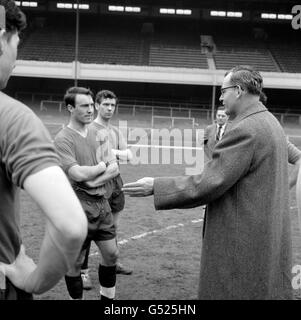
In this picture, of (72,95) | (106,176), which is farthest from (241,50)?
(106,176)

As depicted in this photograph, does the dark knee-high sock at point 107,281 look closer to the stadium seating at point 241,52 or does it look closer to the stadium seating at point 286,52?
the stadium seating at point 241,52

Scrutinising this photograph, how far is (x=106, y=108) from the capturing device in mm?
4602

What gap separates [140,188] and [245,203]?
0.64m

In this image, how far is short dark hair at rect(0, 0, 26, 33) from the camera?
4.13ft

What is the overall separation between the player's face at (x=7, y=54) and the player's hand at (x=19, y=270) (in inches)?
22.7

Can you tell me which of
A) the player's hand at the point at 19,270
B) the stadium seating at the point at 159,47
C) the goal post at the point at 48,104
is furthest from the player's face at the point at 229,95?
the stadium seating at the point at 159,47

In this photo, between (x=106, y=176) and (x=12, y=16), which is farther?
(x=106, y=176)

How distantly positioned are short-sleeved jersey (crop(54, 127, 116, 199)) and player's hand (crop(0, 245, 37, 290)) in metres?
2.20

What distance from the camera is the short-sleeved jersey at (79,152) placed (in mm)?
3547

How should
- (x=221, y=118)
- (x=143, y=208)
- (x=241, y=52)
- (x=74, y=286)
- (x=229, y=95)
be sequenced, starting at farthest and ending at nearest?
(x=241, y=52)
(x=143, y=208)
(x=221, y=118)
(x=74, y=286)
(x=229, y=95)

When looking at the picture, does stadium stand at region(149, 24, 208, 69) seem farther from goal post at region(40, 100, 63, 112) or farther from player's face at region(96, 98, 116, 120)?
player's face at region(96, 98, 116, 120)

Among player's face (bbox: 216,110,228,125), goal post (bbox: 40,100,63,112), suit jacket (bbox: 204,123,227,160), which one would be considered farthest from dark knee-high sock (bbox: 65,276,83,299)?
goal post (bbox: 40,100,63,112)

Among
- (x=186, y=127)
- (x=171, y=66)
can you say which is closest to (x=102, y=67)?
(x=171, y=66)

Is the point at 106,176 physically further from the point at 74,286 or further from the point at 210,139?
the point at 210,139
